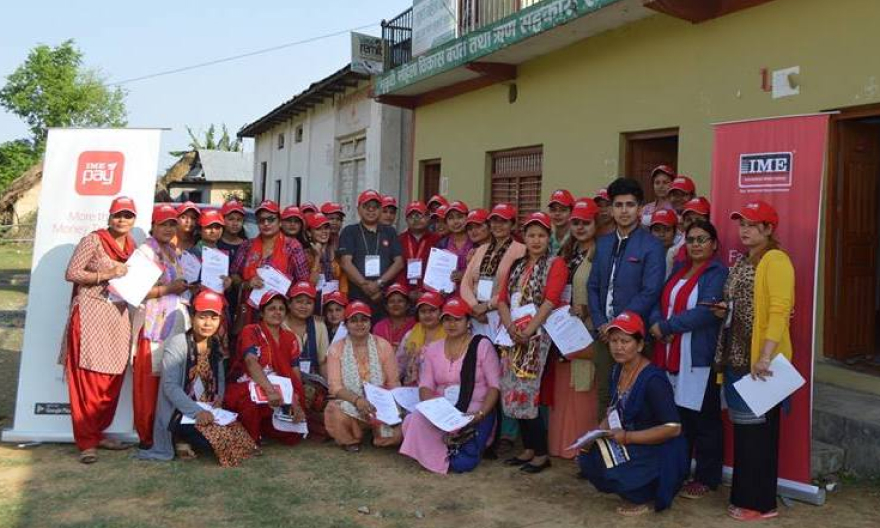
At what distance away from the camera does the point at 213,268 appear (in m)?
5.46

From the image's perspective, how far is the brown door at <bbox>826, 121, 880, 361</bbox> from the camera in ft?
18.7

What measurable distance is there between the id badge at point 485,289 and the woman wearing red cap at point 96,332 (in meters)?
2.46

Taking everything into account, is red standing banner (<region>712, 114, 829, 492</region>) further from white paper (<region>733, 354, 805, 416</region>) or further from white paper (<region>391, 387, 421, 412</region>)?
white paper (<region>391, 387, 421, 412</region>)

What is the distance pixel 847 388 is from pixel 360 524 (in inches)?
148

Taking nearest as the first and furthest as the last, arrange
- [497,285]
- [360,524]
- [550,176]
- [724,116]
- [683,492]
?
[360,524] → [683,492] → [497,285] → [724,116] → [550,176]

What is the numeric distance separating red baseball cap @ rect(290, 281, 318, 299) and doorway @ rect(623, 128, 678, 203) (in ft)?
12.7

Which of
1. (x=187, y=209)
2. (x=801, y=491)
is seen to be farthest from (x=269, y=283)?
(x=801, y=491)

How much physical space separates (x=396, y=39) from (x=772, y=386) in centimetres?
1158

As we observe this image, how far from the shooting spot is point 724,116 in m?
6.57

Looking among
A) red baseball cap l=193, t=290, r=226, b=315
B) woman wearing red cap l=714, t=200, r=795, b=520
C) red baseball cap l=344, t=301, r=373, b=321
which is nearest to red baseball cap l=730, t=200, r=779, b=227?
woman wearing red cap l=714, t=200, r=795, b=520

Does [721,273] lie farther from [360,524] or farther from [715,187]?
[360,524]

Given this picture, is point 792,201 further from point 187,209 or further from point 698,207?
point 187,209

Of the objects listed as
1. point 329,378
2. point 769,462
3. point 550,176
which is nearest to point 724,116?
point 550,176

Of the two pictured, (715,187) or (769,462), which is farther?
(715,187)
